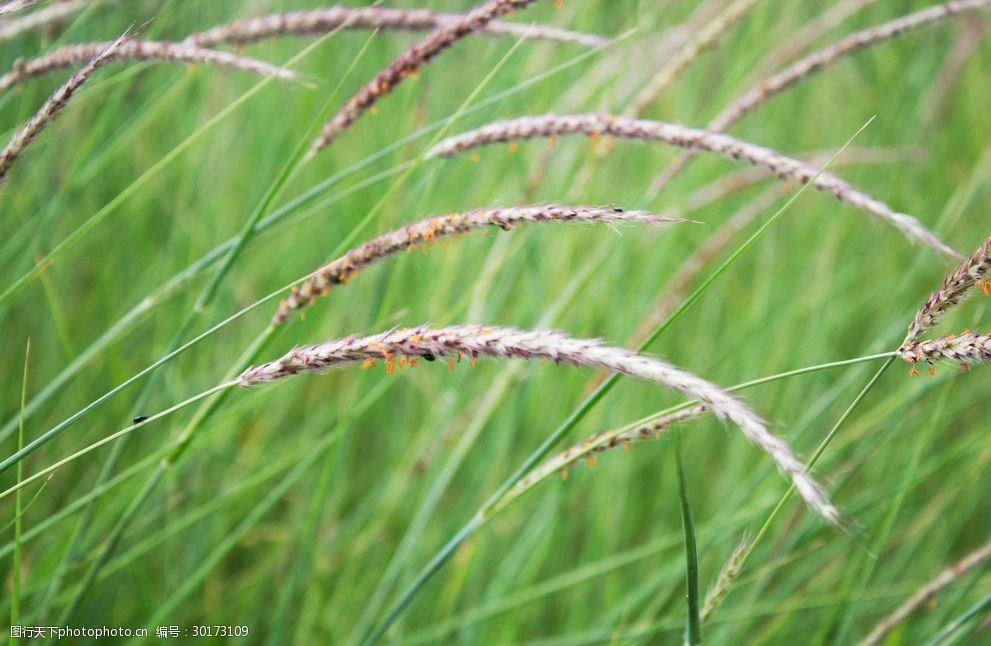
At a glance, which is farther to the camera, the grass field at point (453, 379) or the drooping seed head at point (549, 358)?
the grass field at point (453, 379)

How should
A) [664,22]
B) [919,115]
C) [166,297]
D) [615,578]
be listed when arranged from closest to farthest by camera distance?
[166,297], [615,578], [919,115], [664,22]

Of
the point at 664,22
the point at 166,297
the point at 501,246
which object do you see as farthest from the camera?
the point at 664,22

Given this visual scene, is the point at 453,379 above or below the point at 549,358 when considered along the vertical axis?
above

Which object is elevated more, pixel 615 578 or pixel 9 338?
pixel 9 338

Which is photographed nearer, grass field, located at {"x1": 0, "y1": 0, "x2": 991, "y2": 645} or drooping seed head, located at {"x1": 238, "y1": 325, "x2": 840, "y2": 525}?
drooping seed head, located at {"x1": 238, "y1": 325, "x2": 840, "y2": 525}

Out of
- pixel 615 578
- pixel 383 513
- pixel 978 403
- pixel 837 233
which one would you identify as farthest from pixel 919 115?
pixel 383 513

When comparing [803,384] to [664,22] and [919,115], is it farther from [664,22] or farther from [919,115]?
[664,22]

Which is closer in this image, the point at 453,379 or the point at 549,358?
the point at 549,358

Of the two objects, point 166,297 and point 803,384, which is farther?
point 803,384
